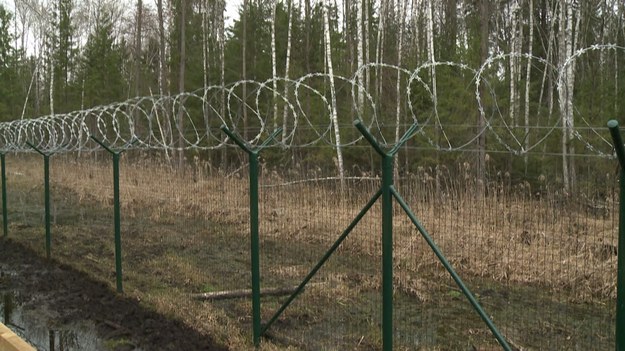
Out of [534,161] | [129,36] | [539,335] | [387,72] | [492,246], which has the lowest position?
[539,335]

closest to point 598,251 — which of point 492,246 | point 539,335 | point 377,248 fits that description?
point 492,246

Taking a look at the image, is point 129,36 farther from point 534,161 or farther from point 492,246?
point 492,246

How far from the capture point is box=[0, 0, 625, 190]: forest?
10.7m

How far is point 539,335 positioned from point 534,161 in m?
7.29

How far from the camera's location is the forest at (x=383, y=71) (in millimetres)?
10664

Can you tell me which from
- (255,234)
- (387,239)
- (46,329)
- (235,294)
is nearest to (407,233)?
(235,294)

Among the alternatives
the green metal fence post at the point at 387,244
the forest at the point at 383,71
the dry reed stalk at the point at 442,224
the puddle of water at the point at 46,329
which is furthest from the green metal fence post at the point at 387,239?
the puddle of water at the point at 46,329

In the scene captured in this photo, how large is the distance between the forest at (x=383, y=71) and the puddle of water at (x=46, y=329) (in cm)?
279

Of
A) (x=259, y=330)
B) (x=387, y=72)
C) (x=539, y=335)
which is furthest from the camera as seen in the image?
(x=387, y=72)

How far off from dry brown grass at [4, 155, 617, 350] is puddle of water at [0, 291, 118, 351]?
31.0 inches

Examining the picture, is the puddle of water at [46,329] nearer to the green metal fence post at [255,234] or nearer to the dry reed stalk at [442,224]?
the green metal fence post at [255,234]

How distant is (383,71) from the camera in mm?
19766

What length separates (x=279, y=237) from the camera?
8.71 metres

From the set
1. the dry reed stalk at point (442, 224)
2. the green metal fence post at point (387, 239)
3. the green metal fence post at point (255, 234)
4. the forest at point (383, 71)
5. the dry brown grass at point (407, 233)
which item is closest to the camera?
the green metal fence post at point (387, 239)
